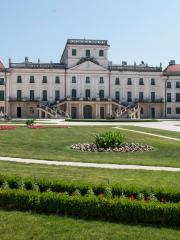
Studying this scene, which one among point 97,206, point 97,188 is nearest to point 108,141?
point 97,188

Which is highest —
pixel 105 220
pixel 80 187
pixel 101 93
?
pixel 101 93

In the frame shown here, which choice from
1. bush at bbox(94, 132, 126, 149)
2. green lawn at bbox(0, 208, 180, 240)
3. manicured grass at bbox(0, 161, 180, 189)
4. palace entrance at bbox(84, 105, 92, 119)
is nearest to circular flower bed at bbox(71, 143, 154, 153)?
bush at bbox(94, 132, 126, 149)

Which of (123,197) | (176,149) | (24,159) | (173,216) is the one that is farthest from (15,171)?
(176,149)

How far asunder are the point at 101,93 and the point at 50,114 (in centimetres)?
1466

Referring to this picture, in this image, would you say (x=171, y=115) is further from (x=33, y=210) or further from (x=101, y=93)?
(x=33, y=210)

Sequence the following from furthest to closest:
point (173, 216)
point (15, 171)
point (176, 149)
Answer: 1. point (176, 149)
2. point (15, 171)
3. point (173, 216)

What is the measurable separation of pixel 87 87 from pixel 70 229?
6482 centimetres

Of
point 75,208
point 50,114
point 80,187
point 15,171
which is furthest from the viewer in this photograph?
point 50,114

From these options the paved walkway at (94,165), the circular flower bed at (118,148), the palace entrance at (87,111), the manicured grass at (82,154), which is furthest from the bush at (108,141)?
the palace entrance at (87,111)

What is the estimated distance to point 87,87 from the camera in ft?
230

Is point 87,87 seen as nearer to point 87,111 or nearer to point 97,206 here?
point 87,111

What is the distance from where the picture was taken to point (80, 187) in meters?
7.76

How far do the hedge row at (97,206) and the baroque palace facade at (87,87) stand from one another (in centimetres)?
5648

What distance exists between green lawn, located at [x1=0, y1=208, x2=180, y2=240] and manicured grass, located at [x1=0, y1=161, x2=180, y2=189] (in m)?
3.04
